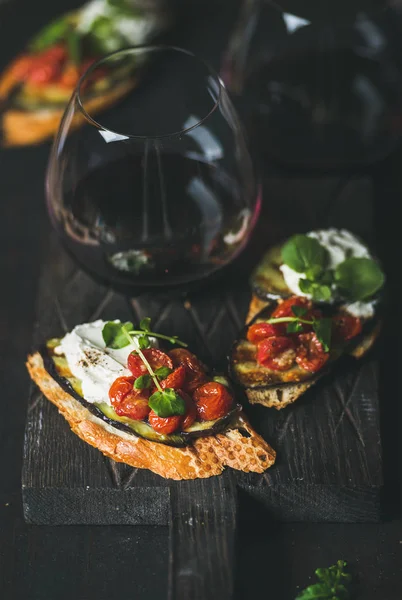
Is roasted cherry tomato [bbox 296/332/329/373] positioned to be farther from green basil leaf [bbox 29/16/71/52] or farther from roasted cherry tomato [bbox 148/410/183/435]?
green basil leaf [bbox 29/16/71/52]

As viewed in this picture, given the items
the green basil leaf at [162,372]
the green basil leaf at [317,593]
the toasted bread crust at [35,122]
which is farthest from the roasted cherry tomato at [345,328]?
the toasted bread crust at [35,122]

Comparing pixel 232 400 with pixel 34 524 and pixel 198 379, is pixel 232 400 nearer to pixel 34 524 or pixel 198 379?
pixel 198 379

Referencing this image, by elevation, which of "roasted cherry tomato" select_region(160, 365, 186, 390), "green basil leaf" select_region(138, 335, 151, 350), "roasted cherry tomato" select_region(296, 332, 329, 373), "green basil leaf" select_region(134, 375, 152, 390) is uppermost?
"green basil leaf" select_region(134, 375, 152, 390)

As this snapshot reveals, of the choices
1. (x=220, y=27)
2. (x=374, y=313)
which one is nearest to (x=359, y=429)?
(x=374, y=313)

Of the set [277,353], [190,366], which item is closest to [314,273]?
[277,353]

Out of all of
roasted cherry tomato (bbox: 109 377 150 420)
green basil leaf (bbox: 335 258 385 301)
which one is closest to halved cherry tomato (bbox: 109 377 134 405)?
roasted cherry tomato (bbox: 109 377 150 420)
